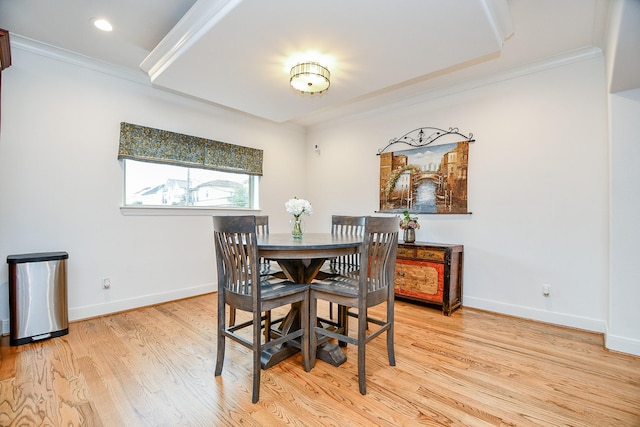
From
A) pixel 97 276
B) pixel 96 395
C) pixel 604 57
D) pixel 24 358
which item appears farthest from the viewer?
pixel 97 276

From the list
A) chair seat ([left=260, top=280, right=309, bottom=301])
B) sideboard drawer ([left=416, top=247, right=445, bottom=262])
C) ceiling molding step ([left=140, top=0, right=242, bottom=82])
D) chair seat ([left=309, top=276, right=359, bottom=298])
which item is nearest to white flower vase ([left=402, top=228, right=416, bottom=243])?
sideboard drawer ([left=416, top=247, right=445, bottom=262])

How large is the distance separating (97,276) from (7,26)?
2.35 m

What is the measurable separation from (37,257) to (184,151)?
1.81m

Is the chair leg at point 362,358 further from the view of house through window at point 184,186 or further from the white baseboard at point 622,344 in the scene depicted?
the view of house through window at point 184,186

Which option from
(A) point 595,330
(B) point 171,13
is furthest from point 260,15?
(A) point 595,330

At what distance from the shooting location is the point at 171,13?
2.33m

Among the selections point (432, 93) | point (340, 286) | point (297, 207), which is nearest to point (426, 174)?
point (432, 93)

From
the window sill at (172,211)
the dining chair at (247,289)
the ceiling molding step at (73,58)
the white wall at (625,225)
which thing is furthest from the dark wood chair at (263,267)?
the white wall at (625,225)

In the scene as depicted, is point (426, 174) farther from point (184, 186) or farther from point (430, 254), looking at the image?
point (184, 186)

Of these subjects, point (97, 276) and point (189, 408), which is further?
point (97, 276)

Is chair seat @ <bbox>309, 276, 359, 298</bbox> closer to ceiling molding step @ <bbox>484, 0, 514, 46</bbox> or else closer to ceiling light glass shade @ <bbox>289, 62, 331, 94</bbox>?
ceiling light glass shade @ <bbox>289, 62, 331, 94</bbox>

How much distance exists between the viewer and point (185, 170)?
392 centimetres

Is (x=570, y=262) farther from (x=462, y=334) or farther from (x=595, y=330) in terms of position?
(x=462, y=334)

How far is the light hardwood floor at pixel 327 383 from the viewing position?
5.33ft
